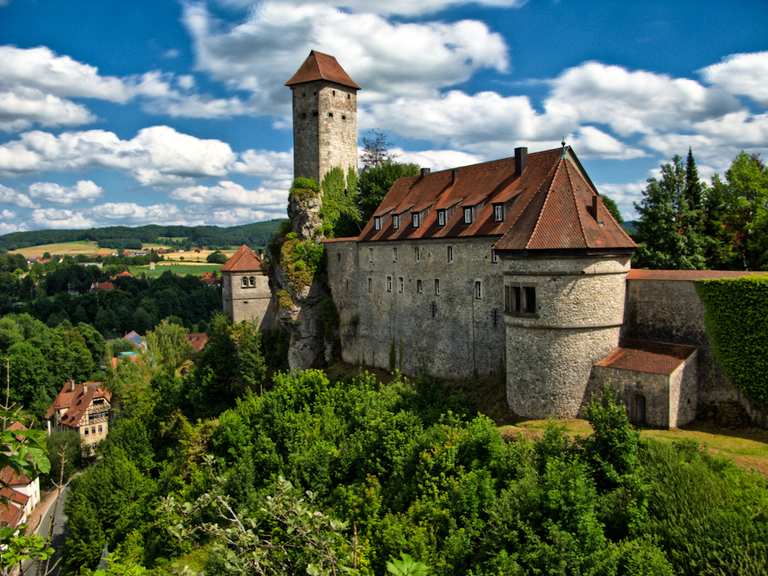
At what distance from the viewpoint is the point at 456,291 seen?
3422 centimetres

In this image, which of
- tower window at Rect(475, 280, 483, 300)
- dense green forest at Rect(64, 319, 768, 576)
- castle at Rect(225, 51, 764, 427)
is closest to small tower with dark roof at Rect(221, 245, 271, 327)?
castle at Rect(225, 51, 764, 427)

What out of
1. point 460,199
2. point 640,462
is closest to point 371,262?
point 460,199

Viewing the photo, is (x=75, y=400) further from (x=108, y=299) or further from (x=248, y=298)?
(x=108, y=299)

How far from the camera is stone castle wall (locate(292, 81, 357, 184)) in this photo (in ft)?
163

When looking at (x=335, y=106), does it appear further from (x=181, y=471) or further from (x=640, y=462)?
(x=640, y=462)

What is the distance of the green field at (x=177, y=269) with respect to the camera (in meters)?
169

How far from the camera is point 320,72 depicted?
49219 mm

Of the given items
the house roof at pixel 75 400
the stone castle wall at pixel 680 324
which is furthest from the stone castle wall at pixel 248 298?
the stone castle wall at pixel 680 324

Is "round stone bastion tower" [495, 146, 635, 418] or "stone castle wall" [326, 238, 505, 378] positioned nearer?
"round stone bastion tower" [495, 146, 635, 418]

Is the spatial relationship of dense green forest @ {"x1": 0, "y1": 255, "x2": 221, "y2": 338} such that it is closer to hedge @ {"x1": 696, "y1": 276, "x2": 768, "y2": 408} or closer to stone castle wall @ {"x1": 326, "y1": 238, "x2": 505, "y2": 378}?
stone castle wall @ {"x1": 326, "y1": 238, "x2": 505, "y2": 378}

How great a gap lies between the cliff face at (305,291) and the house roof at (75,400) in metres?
40.0

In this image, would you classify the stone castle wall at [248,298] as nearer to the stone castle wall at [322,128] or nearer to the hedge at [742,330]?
the stone castle wall at [322,128]

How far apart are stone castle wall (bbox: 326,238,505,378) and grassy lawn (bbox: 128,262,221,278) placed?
12857 cm

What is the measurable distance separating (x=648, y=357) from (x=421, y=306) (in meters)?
15.2
